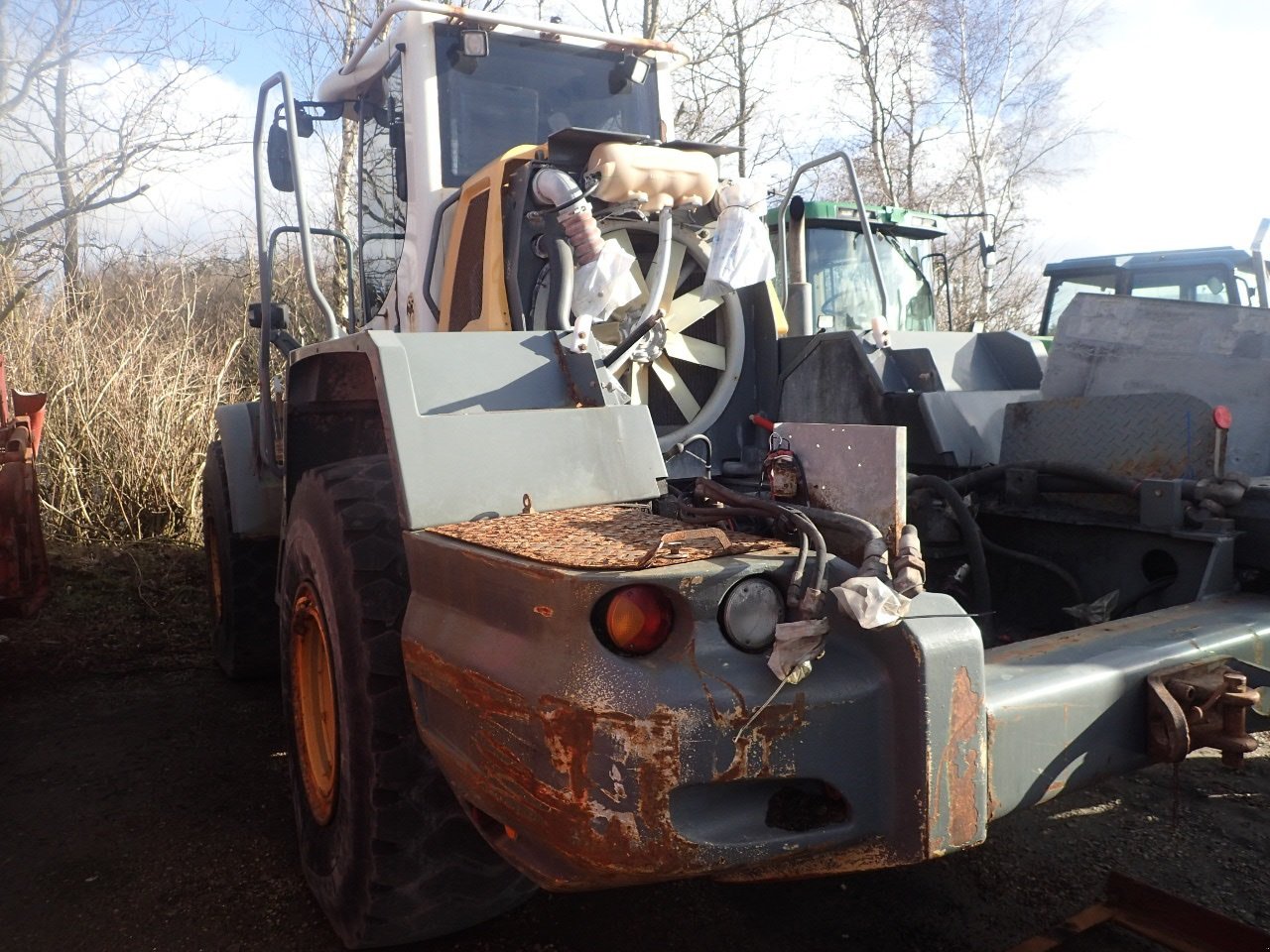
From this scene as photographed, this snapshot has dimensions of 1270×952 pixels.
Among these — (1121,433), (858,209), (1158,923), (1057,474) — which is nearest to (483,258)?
(858,209)

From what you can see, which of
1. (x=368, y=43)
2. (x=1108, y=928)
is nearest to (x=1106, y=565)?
(x=1108, y=928)

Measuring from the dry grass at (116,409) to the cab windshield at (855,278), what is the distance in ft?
18.3

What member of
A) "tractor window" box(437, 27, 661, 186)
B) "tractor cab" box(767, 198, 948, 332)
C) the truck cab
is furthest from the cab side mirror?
the truck cab

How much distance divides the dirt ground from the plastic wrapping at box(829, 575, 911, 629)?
1.07 m

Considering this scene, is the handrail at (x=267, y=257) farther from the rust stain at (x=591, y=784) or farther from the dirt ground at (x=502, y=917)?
the rust stain at (x=591, y=784)

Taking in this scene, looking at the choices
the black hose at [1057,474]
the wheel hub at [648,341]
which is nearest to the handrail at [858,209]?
the black hose at [1057,474]

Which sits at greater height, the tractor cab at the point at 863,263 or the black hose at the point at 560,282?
the tractor cab at the point at 863,263

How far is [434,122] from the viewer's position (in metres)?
3.66

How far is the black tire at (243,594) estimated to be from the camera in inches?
185

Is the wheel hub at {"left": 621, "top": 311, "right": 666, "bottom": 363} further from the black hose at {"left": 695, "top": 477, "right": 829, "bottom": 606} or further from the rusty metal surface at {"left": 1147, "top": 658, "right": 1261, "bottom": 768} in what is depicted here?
the rusty metal surface at {"left": 1147, "top": 658, "right": 1261, "bottom": 768}

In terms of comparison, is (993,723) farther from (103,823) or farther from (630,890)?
(103,823)

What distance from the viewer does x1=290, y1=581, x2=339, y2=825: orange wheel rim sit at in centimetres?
270

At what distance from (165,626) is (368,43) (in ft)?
12.5

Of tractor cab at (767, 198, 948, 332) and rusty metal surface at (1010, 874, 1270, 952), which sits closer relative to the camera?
rusty metal surface at (1010, 874, 1270, 952)
